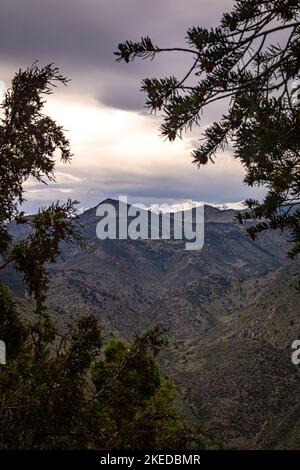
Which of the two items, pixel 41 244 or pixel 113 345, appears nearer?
pixel 41 244

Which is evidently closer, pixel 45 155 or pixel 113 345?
pixel 45 155

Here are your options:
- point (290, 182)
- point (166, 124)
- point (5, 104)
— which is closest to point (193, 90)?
point (166, 124)

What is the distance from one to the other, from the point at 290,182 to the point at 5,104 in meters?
6.38

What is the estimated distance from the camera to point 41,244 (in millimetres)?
8539

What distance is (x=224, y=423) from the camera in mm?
76625

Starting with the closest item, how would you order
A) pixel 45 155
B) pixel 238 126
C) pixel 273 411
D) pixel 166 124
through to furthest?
pixel 166 124
pixel 238 126
pixel 45 155
pixel 273 411

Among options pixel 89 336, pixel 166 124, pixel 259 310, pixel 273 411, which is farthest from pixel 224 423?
pixel 166 124

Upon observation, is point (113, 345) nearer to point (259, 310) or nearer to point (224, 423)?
point (224, 423)

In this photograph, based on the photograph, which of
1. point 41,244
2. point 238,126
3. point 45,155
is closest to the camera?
point 238,126

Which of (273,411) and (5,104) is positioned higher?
(5,104)

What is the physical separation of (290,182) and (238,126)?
1.95 metres

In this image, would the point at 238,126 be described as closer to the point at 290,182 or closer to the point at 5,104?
the point at 290,182

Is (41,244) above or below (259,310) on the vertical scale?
above
